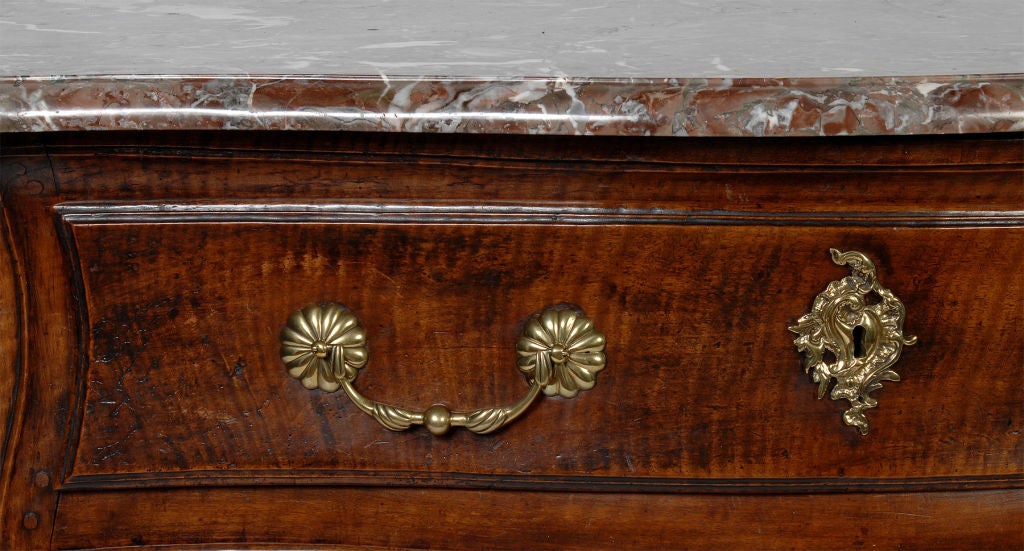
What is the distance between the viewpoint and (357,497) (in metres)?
0.66

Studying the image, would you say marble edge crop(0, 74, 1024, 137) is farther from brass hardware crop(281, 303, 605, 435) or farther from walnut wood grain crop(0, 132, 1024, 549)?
brass hardware crop(281, 303, 605, 435)

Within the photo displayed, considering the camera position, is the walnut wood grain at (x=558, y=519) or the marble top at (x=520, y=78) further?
the walnut wood grain at (x=558, y=519)

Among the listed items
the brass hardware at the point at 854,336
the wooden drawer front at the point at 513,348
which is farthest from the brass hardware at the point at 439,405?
the brass hardware at the point at 854,336

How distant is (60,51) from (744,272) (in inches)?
17.8

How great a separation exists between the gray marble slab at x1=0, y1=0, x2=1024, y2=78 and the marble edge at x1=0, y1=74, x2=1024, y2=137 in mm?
21

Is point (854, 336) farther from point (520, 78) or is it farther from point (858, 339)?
point (520, 78)

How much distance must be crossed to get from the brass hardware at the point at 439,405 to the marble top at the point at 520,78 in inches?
5.3

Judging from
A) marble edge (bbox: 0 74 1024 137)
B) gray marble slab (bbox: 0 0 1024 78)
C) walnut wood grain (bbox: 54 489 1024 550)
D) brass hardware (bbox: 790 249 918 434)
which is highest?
gray marble slab (bbox: 0 0 1024 78)

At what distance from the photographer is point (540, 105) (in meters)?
0.50

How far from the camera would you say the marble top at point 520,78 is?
19.9 inches

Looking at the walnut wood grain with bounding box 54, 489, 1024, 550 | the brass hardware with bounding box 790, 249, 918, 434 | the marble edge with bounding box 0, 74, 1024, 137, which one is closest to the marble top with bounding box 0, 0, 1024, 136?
the marble edge with bounding box 0, 74, 1024, 137

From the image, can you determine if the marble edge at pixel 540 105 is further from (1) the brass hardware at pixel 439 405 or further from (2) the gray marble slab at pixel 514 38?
(1) the brass hardware at pixel 439 405

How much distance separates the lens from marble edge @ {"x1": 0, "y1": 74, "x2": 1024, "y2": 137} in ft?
1.65

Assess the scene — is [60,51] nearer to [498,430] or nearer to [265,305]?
[265,305]
